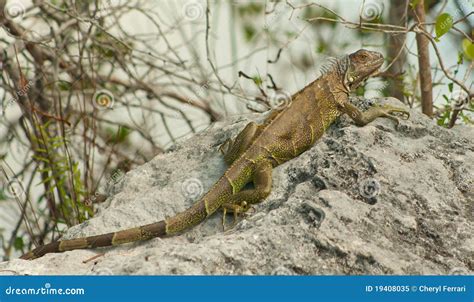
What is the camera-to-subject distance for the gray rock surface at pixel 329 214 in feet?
11.1

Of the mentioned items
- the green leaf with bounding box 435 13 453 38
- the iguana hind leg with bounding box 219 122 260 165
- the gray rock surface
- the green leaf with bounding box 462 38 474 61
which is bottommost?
the gray rock surface

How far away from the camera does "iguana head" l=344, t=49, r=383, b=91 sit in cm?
524

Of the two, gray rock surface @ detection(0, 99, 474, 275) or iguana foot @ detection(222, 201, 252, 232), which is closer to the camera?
gray rock surface @ detection(0, 99, 474, 275)

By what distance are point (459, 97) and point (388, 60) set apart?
1399mm

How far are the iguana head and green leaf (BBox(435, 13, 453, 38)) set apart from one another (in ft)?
1.98

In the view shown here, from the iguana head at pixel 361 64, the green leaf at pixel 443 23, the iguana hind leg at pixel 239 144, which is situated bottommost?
the iguana hind leg at pixel 239 144

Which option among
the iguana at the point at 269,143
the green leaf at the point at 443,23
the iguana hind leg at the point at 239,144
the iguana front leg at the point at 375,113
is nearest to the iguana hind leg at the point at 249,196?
the iguana at the point at 269,143

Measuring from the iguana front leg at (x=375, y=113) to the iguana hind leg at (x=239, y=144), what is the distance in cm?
70

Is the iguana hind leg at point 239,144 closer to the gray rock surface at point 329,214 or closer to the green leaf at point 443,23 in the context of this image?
the gray rock surface at point 329,214

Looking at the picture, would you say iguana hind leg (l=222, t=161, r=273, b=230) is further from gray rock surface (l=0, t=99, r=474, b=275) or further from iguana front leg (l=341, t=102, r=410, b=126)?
iguana front leg (l=341, t=102, r=410, b=126)

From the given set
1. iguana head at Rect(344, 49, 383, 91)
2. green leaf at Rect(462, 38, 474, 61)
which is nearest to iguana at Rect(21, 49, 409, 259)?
iguana head at Rect(344, 49, 383, 91)

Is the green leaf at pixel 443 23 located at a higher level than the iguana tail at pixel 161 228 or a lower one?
higher

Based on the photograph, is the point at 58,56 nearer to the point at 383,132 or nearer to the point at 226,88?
the point at 226,88

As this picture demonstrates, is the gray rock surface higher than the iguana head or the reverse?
the reverse
